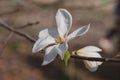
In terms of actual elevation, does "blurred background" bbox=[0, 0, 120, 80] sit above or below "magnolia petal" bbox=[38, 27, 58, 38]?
below

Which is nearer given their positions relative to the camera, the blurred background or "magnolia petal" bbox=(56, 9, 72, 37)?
"magnolia petal" bbox=(56, 9, 72, 37)

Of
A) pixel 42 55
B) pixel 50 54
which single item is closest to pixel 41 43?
pixel 50 54

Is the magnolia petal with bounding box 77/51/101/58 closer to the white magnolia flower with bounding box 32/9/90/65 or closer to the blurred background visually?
the white magnolia flower with bounding box 32/9/90/65

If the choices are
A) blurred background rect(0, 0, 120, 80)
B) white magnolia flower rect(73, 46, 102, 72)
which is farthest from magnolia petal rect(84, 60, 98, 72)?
blurred background rect(0, 0, 120, 80)

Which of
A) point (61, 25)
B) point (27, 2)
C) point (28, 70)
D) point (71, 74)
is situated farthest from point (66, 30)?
point (28, 70)

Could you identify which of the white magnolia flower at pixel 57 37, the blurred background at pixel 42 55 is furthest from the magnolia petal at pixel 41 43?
the blurred background at pixel 42 55

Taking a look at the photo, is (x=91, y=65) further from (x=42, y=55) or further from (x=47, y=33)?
(x=42, y=55)

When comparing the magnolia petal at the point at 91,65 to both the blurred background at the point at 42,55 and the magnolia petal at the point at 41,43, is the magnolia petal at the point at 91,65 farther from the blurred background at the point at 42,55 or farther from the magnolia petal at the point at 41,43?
the blurred background at the point at 42,55

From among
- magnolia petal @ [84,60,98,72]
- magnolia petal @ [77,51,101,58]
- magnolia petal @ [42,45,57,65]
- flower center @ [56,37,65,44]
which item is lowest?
magnolia petal @ [84,60,98,72]

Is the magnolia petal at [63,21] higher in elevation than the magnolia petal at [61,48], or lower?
higher
